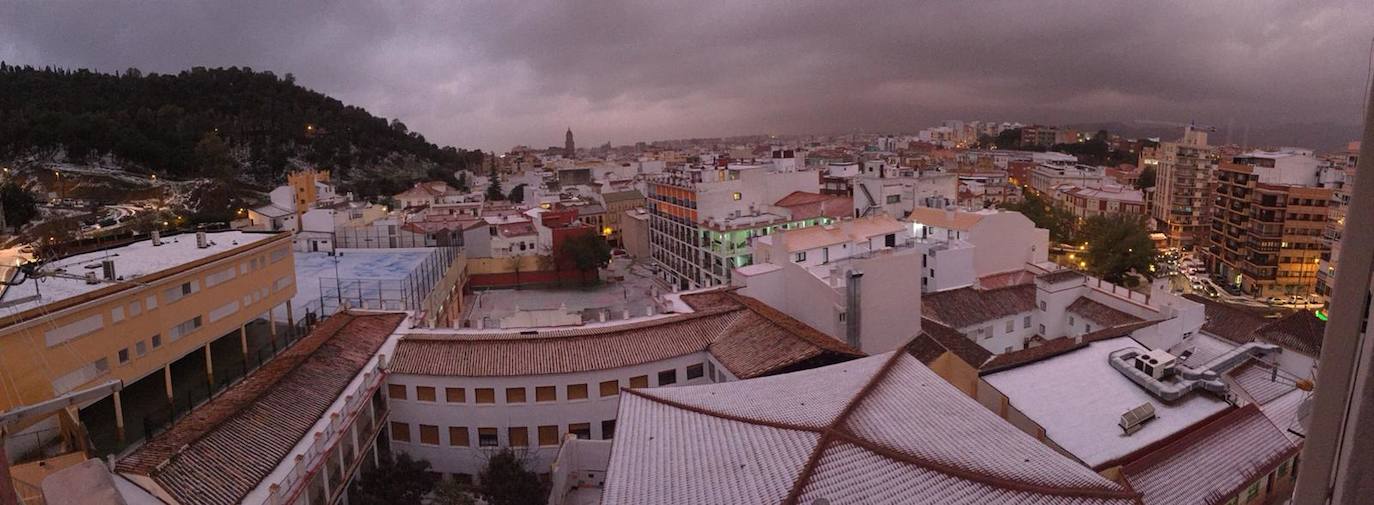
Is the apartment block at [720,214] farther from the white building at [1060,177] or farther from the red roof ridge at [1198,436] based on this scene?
the white building at [1060,177]

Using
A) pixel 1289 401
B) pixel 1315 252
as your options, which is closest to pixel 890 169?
pixel 1315 252

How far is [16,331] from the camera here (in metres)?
10.4

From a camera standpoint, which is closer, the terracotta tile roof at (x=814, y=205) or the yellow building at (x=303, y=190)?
the terracotta tile roof at (x=814, y=205)

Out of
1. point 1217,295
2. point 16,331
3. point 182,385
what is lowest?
point 1217,295

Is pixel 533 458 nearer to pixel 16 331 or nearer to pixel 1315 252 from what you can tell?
pixel 16 331

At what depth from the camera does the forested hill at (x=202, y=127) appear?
4259cm

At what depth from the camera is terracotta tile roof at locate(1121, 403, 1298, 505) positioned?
29.6 feet

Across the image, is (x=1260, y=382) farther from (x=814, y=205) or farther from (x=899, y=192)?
(x=814, y=205)

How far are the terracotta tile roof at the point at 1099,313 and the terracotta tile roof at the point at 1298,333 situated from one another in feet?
8.34

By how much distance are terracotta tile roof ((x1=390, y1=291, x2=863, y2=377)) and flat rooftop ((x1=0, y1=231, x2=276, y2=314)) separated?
4.55 metres

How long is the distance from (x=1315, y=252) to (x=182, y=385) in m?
38.6

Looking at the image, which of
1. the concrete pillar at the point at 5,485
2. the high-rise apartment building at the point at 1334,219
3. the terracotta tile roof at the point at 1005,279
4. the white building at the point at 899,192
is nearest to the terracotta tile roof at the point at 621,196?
the white building at the point at 899,192

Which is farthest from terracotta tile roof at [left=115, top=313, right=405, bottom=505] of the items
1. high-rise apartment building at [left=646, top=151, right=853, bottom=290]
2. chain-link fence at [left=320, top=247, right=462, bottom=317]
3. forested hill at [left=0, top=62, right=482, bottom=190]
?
forested hill at [left=0, top=62, right=482, bottom=190]

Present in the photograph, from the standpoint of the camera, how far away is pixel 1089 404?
36.1ft
